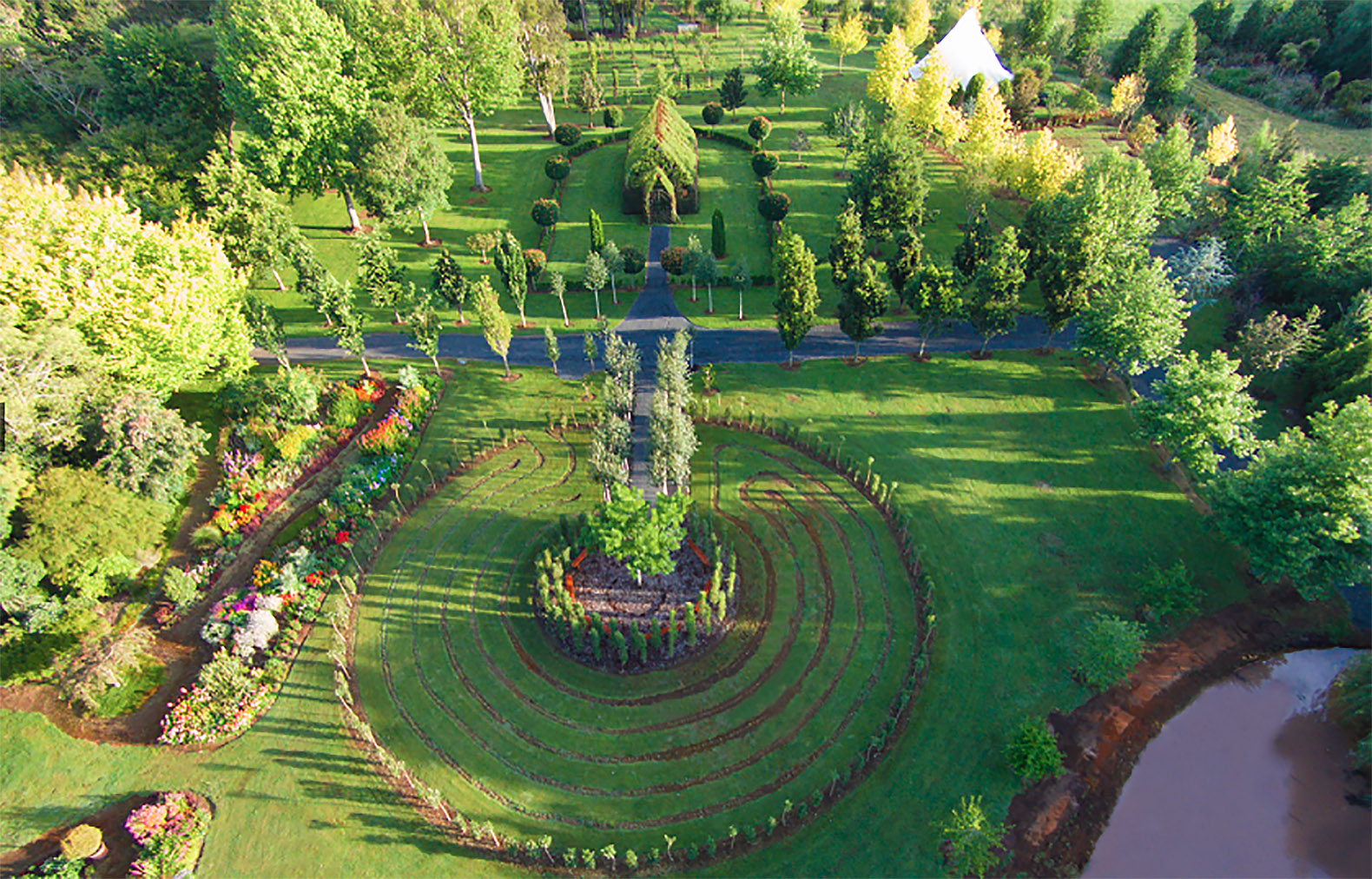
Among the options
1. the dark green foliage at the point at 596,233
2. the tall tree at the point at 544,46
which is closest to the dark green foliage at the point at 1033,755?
the dark green foliage at the point at 596,233

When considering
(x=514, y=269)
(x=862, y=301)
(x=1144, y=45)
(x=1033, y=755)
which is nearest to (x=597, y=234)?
(x=514, y=269)

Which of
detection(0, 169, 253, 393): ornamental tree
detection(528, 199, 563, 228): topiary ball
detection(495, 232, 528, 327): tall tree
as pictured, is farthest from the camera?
detection(528, 199, 563, 228): topiary ball

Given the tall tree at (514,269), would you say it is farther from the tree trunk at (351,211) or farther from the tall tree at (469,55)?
the tall tree at (469,55)

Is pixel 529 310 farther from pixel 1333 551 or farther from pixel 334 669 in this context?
pixel 1333 551

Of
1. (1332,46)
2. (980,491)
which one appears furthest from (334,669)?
(1332,46)

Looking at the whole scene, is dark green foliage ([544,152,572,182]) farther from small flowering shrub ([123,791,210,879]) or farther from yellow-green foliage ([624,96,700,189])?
small flowering shrub ([123,791,210,879])

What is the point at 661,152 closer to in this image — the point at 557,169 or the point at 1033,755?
the point at 557,169

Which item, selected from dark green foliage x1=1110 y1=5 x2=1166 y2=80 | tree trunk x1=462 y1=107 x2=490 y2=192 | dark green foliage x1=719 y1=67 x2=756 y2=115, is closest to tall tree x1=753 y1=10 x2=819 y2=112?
dark green foliage x1=719 y1=67 x2=756 y2=115
